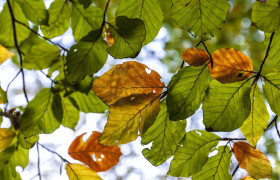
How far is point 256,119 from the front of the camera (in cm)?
47

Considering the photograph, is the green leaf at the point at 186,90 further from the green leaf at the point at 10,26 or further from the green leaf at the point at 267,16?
the green leaf at the point at 10,26

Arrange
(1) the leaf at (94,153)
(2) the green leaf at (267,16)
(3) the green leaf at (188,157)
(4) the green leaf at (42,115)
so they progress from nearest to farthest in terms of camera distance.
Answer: (2) the green leaf at (267,16)
(3) the green leaf at (188,157)
(4) the green leaf at (42,115)
(1) the leaf at (94,153)

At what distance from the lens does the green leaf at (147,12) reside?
47 centimetres

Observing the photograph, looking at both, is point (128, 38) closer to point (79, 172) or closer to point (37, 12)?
point (37, 12)

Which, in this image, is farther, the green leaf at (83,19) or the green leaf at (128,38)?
the green leaf at (83,19)

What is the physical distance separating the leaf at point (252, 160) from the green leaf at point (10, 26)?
2.23 feet

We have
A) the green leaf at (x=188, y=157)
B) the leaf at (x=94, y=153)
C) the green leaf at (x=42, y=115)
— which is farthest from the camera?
the leaf at (x=94, y=153)

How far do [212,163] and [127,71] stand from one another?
0.26 m

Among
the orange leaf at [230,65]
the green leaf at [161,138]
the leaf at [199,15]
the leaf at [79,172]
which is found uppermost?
the leaf at [199,15]

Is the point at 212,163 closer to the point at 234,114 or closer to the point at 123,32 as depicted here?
the point at 234,114

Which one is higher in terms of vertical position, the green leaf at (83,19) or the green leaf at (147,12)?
the green leaf at (147,12)

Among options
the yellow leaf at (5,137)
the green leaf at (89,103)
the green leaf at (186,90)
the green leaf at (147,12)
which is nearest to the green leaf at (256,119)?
the green leaf at (186,90)

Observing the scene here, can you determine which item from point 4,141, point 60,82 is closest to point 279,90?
point 60,82

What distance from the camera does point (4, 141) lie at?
72 centimetres
